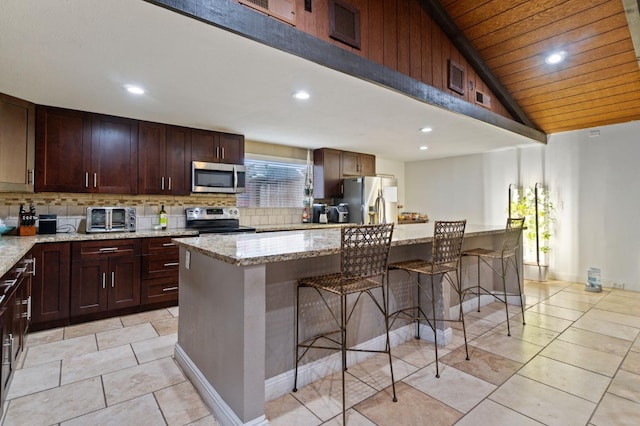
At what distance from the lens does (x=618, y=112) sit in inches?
165

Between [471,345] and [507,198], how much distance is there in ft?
12.7

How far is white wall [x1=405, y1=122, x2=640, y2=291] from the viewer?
4449 mm

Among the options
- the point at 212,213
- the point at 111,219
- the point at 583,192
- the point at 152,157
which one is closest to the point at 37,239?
the point at 111,219

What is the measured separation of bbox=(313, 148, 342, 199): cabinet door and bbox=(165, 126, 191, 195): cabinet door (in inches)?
87.1

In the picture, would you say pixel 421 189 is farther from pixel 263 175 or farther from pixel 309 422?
pixel 309 422

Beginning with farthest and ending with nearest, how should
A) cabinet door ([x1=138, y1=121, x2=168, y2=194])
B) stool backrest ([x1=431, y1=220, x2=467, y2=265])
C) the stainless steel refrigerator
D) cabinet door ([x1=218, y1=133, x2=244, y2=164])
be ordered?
the stainless steel refrigerator, cabinet door ([x1=218, y1=133, x2=244, y2=164]), cabinet door ([x1=138, y1=121, x2=168, y2=194]), stool backrest ([x1=431, y1=220, x2=467, y2=265])

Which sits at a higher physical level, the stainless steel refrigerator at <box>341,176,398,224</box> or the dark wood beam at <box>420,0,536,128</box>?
the dark wood beam at <box>420,0,536,128</box>

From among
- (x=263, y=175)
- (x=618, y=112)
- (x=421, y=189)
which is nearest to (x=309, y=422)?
(x=263, y=175)

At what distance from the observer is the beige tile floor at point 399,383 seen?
1.81 meters

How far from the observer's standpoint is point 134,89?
2.81 meters

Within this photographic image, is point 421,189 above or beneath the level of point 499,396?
above

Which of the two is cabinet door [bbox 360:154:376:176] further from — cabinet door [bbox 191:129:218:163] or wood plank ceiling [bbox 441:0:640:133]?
cabinet door [bbox 191:129:218:163]

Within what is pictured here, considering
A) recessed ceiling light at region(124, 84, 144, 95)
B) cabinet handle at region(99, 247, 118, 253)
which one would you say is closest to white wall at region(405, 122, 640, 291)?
recessed ceiling light at region(124, 84, 144, 95)

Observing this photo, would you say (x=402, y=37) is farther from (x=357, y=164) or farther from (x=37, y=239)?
(x=37, y=239)
